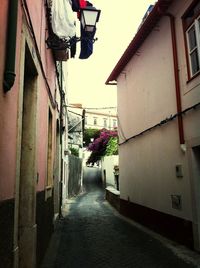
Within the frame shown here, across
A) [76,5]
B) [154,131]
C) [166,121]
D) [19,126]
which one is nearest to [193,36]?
[166,121]

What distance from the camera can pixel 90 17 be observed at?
762 cm

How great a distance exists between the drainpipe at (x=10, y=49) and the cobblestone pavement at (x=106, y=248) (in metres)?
4.27

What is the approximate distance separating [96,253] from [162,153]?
3342 millimetres

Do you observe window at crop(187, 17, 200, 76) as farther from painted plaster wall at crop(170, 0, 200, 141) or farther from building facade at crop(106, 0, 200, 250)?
painted plaster wall at crop(170, 0, 200, 141)

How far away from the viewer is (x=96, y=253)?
7758 millimetres

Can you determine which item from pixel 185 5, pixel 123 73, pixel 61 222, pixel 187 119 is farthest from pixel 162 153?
pixel 123 73

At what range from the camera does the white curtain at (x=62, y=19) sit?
734cm

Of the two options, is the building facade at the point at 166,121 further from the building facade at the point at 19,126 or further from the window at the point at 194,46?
the building facade at the point at 19,126

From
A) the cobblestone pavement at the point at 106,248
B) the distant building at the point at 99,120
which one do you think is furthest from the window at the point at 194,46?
the distant building at the point at 99,120

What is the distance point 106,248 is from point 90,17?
5002 millimetres

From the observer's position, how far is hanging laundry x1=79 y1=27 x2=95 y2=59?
7.91m

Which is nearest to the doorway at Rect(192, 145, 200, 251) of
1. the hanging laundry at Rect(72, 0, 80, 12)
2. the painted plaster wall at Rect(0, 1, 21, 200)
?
the hanging laundry at Rect(72, 0, 80, 12)

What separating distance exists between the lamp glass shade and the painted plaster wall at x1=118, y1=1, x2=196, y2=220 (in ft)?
7.43

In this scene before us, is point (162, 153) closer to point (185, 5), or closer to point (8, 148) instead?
point (185, 5)
